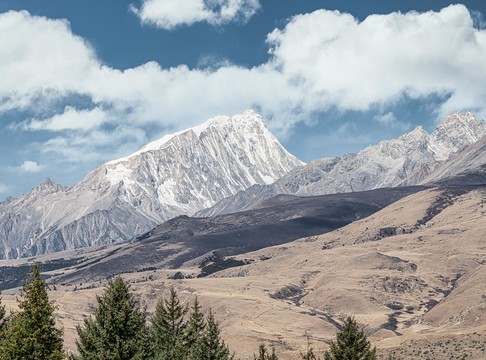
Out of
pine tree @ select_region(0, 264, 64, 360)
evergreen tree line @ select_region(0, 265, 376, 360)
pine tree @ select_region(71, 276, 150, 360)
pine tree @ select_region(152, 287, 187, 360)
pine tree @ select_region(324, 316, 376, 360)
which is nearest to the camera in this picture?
pine tree @ select_region(71, 276, 150, 360)

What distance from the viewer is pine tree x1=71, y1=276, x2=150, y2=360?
3888cm

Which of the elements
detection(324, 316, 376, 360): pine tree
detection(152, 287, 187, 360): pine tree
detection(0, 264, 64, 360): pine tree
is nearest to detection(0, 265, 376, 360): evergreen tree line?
detection(0, 264, 64, 360): pine tree

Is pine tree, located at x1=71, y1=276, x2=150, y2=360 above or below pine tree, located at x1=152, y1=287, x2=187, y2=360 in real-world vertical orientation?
above

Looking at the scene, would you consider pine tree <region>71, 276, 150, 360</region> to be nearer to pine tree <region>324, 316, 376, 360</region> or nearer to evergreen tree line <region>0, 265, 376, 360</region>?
evergreen tree line <region>0, 265, 376, 360</region>

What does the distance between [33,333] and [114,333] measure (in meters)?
7.83

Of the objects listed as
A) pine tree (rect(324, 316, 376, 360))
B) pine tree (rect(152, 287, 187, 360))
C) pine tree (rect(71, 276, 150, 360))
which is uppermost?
pine tree (rect(71, 276, 150, 360))

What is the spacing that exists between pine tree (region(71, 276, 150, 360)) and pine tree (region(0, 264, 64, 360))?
4.69 meters

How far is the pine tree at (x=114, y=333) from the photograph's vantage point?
38.9m

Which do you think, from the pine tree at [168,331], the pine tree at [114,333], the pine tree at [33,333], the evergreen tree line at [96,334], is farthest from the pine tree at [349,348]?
the pine tree at [33,333]

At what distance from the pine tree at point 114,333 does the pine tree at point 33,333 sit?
4694mm

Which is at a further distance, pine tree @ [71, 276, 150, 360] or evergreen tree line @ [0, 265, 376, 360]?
evergreen tree line @ [0, 265, 376, 360]

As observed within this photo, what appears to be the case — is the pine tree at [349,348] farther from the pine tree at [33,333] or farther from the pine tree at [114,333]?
the pine tree at [33,333]

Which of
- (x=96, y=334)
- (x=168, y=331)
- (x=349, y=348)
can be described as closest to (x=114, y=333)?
(x=96, y=334)

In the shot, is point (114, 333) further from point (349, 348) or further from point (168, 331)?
point (349, 348)
